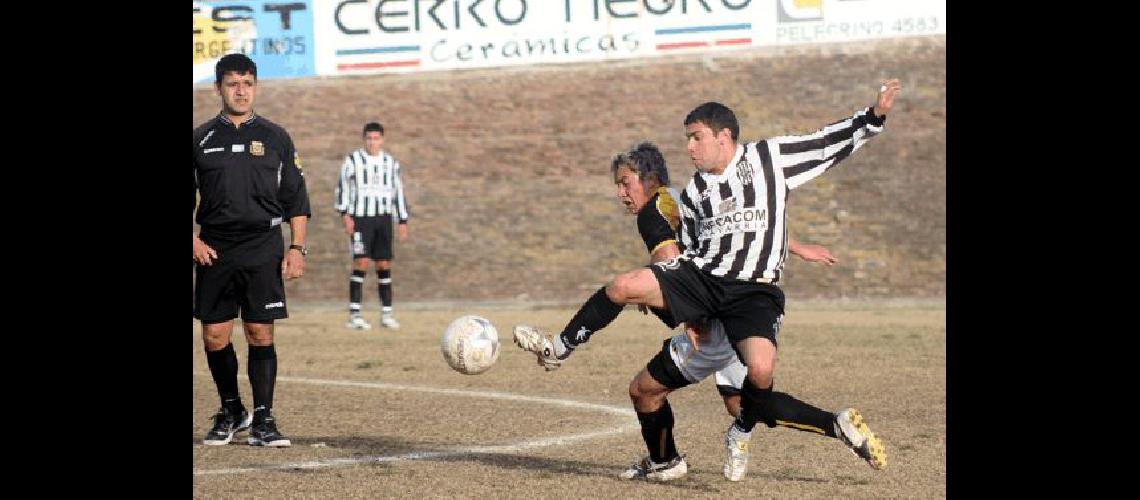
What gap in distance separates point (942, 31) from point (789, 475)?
17.6 m

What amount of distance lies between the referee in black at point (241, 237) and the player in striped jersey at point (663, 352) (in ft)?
7.13

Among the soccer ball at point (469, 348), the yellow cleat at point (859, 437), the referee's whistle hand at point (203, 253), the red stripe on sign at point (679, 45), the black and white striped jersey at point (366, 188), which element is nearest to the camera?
the yellow cleat at point (859, 437)

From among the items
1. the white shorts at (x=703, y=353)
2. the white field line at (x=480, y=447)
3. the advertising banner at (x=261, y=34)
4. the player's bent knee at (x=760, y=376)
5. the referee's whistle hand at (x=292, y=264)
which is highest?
the advertising banner at (x=261, y=34)

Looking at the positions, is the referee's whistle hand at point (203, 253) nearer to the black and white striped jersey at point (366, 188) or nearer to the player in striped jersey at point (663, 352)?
the player in striped jersey at point (663, 352)

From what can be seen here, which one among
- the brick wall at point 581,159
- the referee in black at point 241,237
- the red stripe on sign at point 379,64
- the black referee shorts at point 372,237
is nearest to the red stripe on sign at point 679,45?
the brick wall at point 581,159

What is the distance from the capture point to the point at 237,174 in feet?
27.8

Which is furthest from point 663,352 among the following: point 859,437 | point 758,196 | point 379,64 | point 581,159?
point 379,64

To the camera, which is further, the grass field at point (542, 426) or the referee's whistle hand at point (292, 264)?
the referee's whistle hand at point (292, 264)

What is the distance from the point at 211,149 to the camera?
848 centimetres

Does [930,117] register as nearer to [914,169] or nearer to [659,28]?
[914,169]

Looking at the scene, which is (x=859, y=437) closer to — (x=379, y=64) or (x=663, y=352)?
(x=663, y=352)

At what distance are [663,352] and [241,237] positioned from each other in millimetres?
2724

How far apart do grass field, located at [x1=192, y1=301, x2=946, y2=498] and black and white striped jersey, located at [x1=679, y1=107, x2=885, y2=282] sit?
3.58 ft

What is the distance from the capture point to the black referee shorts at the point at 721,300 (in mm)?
6973
